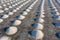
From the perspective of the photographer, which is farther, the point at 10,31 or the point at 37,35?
the point at 10,31

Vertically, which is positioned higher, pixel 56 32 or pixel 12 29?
pixel 12 29

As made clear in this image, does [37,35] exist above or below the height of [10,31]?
below

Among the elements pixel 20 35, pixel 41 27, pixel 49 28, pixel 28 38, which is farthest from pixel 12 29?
pixel 49 28

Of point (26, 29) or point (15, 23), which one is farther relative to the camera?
point (15, 23)

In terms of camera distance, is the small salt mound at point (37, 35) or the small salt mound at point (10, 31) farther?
the small salt mound at point (10, 31)

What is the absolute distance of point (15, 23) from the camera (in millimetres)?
8273

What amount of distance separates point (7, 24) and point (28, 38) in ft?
8.46

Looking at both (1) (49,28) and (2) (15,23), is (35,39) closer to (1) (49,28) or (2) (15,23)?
(1) (49,28)

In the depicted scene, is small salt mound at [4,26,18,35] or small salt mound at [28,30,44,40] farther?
small salt mound at [4,26,18,35]

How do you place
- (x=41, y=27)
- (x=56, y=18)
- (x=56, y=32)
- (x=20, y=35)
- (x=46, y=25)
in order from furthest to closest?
1. (x=56, y=18)
2. (x=46, y=25)
3. (x=41, y=27)
4. (x=56, y=32)
5. (x=20, y=35)

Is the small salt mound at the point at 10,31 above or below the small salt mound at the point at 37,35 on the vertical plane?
above

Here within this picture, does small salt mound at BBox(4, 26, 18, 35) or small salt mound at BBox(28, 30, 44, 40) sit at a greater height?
small salt mound at BBox(4, 26, 18, 35)

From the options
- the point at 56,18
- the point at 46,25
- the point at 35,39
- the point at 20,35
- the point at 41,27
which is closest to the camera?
the point at 35,39

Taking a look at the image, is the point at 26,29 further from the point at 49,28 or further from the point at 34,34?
the point at 49,28
